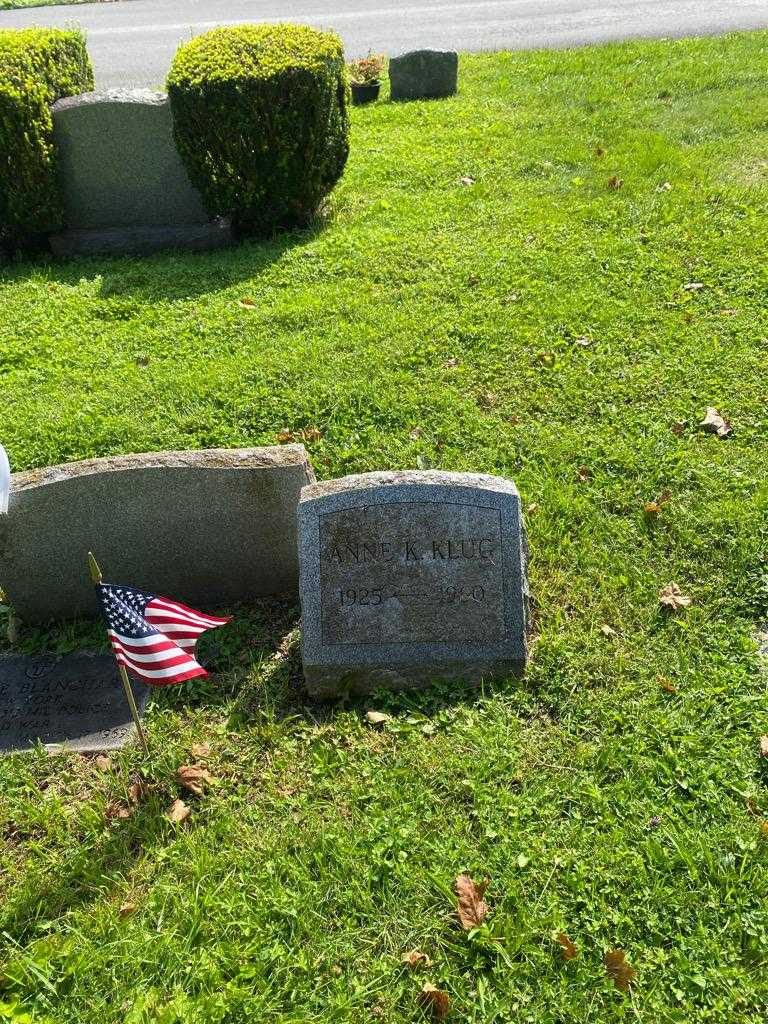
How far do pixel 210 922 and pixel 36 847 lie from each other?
32.0 inches

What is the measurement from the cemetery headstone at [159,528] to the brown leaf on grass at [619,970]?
89.8 inches

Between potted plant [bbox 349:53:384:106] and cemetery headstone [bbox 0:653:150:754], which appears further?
potted plant [bbox 349:53:384:106]

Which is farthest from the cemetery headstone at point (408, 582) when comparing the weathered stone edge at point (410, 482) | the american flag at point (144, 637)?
the american flag at point (144, 637)

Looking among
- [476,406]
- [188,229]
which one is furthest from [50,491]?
[188,229]

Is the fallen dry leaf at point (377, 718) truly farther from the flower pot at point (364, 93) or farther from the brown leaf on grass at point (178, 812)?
the flower pot at point (364, 93)

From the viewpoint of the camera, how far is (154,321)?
21.2 ft

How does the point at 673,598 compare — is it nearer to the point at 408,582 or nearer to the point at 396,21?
the point at 408,582

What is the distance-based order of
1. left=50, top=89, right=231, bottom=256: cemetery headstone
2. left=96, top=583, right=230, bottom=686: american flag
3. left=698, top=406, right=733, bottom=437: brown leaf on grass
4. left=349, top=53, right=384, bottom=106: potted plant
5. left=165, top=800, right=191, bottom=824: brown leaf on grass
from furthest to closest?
left=349, top=53, right=384, bottom=106: potted plant < left=50, top=89, right=231, bottom=256: cemetery headstone < left=698, top=406, right=733, bottom=437: brown leaf on grass < left=165, top=800, right=191, bottom=824: brown leaf on grass < left=96, top=583, right=230, bottom=686: american flag

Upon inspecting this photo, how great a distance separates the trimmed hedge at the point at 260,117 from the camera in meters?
6.94

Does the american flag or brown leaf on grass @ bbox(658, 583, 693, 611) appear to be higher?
the american flag

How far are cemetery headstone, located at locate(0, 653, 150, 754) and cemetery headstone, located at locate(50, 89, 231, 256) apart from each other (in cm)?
474

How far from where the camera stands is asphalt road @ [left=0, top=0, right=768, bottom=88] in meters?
11.9

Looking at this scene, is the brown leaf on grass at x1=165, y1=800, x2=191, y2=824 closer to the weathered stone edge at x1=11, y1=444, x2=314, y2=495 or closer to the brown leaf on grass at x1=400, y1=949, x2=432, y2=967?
the brown leaf on grass at x1=400, y1=949, x2=432, y2=967

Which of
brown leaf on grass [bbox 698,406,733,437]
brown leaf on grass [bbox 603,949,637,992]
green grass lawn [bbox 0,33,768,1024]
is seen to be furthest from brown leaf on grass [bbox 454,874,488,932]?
Result: brown leaf on grass [bbox 698,406,733,437]
